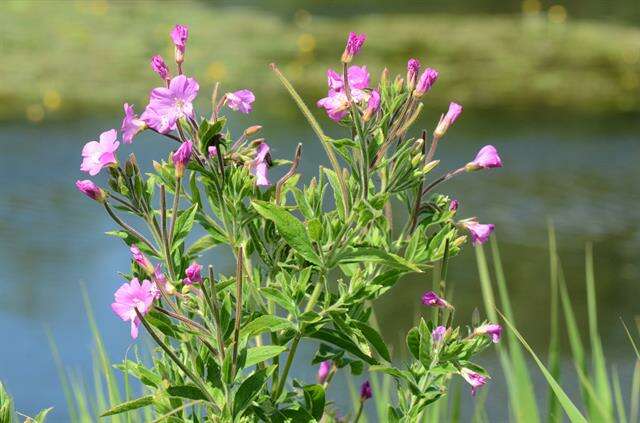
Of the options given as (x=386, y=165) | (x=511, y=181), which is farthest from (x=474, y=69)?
(x=386, y=165)

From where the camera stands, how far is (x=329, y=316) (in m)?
0.92

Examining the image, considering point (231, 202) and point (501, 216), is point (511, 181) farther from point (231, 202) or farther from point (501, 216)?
point (231, 202)

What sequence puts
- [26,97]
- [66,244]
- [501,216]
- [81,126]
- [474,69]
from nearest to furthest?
[66,244] < [501,216] < [81,126] < [26,97] < [474,69]

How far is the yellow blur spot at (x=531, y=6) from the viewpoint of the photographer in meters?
8.54

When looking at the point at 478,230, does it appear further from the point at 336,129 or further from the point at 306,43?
the point at 306,43

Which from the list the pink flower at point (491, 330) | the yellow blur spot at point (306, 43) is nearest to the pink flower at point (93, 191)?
the pink flower at point (491, 330)

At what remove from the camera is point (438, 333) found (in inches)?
37.0

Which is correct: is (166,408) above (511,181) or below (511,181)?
above

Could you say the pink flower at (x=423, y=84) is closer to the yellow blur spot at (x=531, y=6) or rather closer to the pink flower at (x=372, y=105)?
the pink flower at (x=372, y=105)

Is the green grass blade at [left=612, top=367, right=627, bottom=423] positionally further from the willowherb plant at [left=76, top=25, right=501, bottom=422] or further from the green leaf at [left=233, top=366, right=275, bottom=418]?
the green leaf at [left=233, top=366, right=275, bottom=418]

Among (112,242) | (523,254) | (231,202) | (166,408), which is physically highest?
(231,202)

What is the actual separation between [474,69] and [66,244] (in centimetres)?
367

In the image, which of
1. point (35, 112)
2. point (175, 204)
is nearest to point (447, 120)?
point (175, 204)

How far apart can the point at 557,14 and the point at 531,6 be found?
407mm
